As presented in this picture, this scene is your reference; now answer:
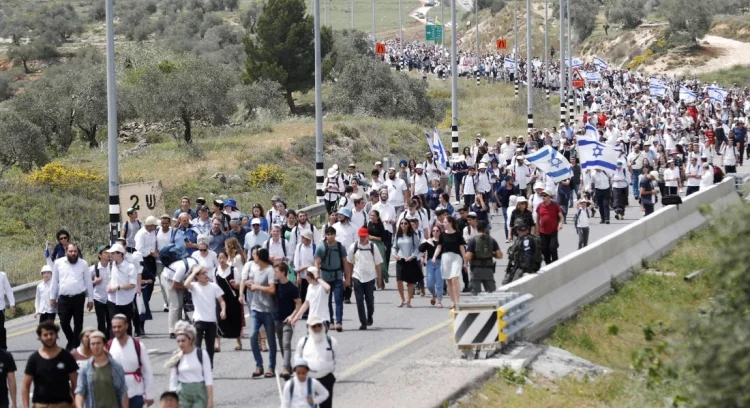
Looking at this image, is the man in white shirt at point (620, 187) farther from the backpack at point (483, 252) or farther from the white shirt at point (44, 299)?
the white shirt at point (44, 299)

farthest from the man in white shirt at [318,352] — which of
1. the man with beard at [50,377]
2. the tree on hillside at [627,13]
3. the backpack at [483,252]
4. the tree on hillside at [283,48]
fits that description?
the tree on hillside at [627,13]

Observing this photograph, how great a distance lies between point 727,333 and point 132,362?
538cm

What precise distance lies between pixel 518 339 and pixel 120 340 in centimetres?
682

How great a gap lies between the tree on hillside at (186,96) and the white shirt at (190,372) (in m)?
39.5

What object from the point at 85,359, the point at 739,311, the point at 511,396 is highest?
the point at 739,311

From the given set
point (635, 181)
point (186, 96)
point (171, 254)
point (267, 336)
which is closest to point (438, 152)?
point (635, 181)

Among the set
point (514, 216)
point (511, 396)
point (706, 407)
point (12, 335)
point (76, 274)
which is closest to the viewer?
point (706, 407)

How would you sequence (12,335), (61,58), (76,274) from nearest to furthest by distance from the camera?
(76,274)
(12,335)
(61,58)

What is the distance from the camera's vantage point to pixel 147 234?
19078 millimetres

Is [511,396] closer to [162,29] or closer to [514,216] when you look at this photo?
[514,216]

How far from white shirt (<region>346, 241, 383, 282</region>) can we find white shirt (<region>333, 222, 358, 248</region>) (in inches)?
57.0

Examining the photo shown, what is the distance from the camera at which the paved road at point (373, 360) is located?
14141mm

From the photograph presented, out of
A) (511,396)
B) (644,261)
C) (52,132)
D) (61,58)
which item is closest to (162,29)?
(61,58)

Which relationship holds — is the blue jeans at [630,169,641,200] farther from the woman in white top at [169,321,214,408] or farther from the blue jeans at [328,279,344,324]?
the woman in white top at [169,321,214,408]
